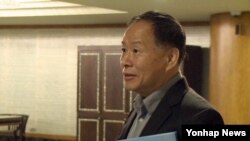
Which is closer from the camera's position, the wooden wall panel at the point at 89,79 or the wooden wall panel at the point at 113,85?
the wooden wall panel at the point at 113,85

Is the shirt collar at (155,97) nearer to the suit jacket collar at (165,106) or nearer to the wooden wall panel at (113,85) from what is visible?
the suit jacket collar at (165,106)

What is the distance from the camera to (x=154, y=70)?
4.47 ft

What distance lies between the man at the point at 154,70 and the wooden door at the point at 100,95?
5415 mm

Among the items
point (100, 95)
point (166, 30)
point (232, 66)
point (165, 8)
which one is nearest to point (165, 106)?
point (166, 30)

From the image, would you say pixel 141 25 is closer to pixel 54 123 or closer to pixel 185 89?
pixel 185 89

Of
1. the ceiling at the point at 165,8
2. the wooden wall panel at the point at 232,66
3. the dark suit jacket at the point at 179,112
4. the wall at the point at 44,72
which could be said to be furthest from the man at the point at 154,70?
the wall at the point at 44,72

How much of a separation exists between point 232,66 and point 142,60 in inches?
185

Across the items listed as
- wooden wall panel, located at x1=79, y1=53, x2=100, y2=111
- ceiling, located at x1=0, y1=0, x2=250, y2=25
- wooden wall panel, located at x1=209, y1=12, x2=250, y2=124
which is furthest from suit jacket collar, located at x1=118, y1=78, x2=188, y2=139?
wooden wall panel, located at x1=79, y1=53, x2=100, y2=111

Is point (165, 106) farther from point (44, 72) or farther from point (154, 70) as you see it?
point (44, 72)

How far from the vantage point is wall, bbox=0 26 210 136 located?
26.4ft

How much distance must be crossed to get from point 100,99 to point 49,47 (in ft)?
5.72

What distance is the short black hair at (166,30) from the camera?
1.39 metres

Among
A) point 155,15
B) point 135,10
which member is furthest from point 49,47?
point 155,15

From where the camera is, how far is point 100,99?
707cm
